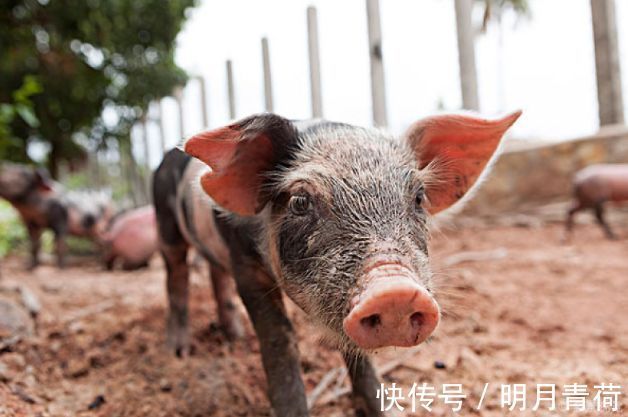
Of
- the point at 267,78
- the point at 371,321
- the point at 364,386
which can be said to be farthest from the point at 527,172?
the point at 371,321

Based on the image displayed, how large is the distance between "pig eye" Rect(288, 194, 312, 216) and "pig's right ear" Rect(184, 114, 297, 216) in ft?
1.04

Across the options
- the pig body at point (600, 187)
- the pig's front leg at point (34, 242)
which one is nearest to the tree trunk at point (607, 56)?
the pig body at point (600, 187)

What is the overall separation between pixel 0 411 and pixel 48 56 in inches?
396

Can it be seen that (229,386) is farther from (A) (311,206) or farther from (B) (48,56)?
(B) (48,56)

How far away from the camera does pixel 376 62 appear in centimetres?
642

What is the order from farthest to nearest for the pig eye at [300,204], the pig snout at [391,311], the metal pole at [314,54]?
the metal pole at [314,54], the pig eye at [300,204], the pig snout at [391,311]

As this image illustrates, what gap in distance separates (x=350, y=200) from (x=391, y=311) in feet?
1.80

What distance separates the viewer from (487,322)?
13.0ft

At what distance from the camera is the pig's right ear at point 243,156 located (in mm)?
2244

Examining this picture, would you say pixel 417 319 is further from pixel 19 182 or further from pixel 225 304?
pixel 19 182

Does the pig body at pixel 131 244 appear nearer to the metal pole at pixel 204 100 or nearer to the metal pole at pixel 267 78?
the metal pole at pixel 267 78

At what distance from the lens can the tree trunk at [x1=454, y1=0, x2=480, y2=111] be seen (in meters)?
6.29

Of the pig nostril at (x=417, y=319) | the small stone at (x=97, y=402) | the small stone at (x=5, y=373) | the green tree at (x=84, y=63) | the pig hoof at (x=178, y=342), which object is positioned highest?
the green tree at (x=84, y=63)

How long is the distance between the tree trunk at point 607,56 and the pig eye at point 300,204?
6.38 m
